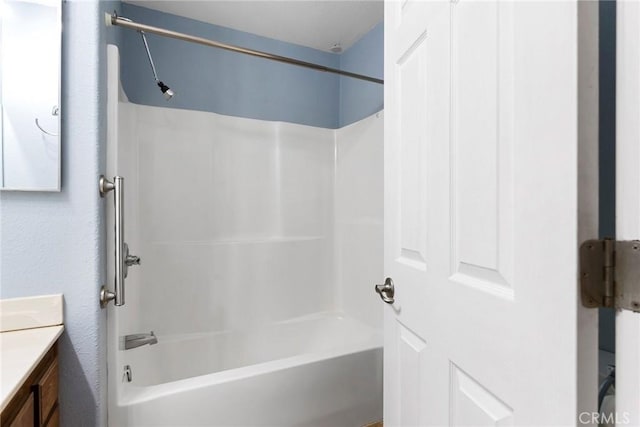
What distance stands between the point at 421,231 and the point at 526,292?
1.17 feet

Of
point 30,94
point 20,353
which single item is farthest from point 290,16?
point 20,353

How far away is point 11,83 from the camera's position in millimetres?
985

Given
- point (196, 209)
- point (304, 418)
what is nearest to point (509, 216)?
point (304, 418)

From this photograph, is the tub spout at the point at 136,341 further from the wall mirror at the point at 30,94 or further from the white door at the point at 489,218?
Result: the white door at the point at 489,218

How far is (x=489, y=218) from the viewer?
617 mm

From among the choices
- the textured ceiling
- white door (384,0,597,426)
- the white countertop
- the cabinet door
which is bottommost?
the cabinet door

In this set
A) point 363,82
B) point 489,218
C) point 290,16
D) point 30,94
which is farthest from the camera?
point 363,82

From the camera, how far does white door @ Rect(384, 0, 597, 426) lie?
1.53ft

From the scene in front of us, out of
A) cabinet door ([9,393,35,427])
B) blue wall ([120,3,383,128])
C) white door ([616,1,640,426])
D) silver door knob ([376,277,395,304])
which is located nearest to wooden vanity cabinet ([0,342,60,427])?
cabinet door ([9,393,35,427])

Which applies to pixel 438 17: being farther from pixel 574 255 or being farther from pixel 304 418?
pixel 304 418

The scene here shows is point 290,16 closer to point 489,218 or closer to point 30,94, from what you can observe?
point 30,94

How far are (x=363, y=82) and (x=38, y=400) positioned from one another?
90.1 inches

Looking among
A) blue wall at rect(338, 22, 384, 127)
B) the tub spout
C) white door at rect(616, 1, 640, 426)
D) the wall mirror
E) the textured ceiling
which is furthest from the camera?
blue wall at rect(338, 22, 384, 127)

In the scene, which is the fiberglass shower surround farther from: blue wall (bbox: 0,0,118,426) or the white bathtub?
blue wall (bbox: 0,0,118,426)
